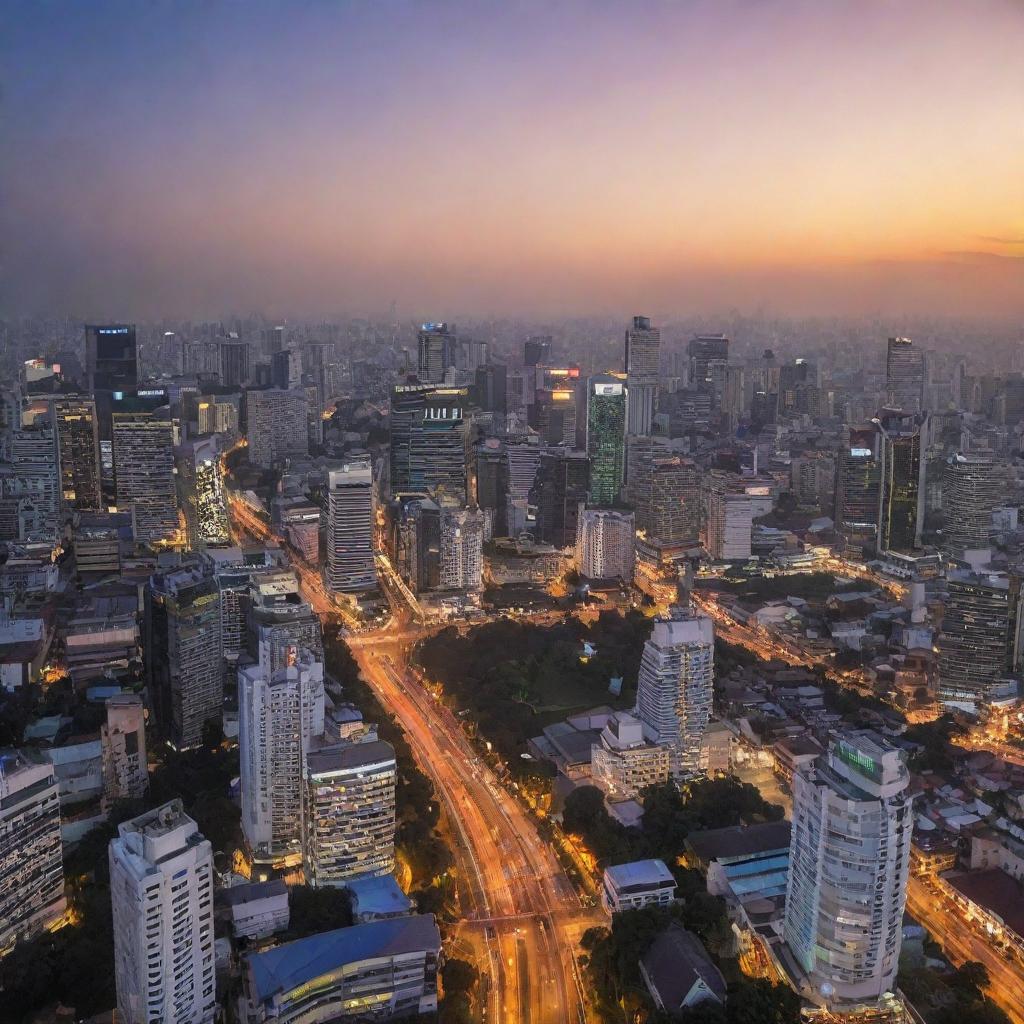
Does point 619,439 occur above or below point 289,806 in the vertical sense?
above

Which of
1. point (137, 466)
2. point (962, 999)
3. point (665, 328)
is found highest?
point (665, 328)

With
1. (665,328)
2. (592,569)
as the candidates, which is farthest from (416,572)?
(665,328)

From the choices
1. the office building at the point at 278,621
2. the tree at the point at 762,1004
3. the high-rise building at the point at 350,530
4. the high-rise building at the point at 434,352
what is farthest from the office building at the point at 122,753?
the high-rise building at the point at 434,352

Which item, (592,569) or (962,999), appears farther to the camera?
(592,569)

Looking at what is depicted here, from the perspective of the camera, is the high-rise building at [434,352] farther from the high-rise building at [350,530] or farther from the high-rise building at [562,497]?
the high-rise building at [350,530]

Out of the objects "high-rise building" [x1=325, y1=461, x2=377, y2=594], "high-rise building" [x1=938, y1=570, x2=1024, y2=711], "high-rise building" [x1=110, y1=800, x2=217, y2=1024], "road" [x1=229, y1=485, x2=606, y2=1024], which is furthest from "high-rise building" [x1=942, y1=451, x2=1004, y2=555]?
"high-rise building" [x1=110, y1=800, x2=217, y2=1024]

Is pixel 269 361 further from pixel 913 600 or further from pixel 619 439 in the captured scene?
pixel 913 600

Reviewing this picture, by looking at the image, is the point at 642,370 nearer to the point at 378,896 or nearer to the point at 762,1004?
the point at 378,896
